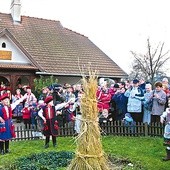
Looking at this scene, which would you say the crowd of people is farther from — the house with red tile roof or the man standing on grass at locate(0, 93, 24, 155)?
the house with red tile roof

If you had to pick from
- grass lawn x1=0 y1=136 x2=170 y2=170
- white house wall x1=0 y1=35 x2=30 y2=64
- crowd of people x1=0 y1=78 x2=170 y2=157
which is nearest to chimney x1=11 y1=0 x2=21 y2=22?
white house wall x1=0 y1=35 x2=30 y2=64

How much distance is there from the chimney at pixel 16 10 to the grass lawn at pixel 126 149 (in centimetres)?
1730

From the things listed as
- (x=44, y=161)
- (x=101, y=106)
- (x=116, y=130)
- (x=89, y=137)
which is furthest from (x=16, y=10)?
(x=89, y=137)

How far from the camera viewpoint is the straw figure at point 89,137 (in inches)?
217

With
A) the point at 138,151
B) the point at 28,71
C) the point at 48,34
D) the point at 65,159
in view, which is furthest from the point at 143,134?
the point at 48,34

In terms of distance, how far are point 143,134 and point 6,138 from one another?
4.00 meters

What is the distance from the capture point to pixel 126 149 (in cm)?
962

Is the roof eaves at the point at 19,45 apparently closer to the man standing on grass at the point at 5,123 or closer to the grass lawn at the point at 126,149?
the grass lawn at the point at 126,149

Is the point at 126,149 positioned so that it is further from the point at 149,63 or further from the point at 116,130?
the point at 149,63

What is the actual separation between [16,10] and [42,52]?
4286mm

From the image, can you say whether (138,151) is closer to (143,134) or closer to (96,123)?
(143,134)

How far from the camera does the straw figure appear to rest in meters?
5.50

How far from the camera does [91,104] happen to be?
5.62 meters

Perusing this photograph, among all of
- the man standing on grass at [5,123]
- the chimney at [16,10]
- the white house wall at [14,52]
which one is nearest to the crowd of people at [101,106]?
the man standing on grass at [5,123]
